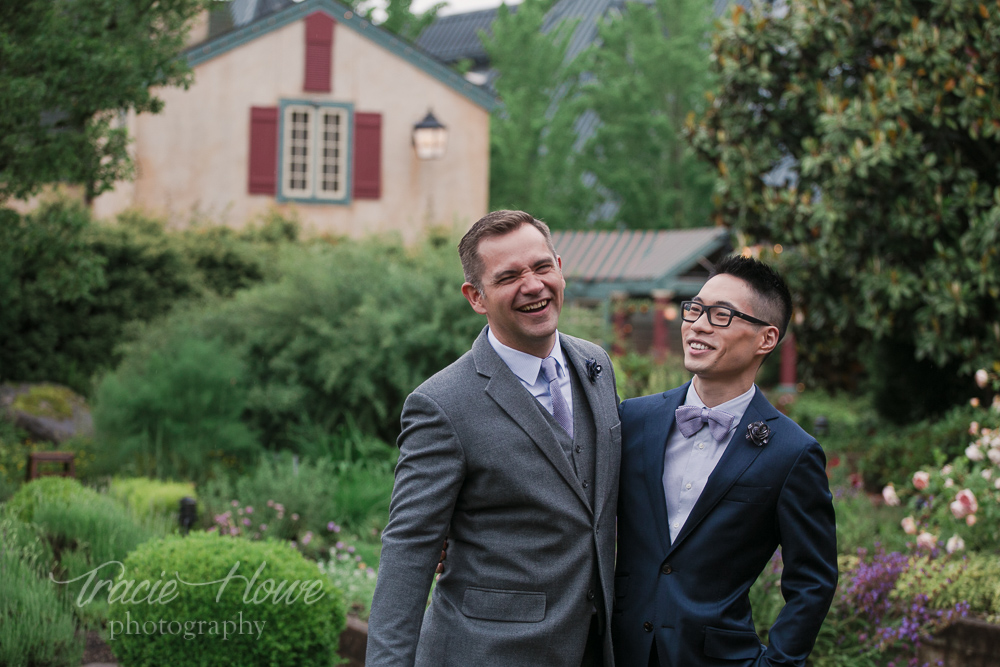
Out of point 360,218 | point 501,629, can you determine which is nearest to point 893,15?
point 501,629

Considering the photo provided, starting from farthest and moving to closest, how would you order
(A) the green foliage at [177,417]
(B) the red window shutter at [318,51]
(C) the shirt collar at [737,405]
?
1. (B) the red window shutter at [318,51]
2. (A) the green foliage at [177,417]
3. (C) the shirt collar at [737,405]

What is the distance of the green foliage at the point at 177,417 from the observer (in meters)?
7.86

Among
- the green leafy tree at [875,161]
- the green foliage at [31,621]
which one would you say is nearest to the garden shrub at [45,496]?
the green foliage at [31,621]

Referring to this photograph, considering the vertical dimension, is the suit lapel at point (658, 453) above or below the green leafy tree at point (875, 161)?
below

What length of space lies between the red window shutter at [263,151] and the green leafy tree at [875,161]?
786 cm

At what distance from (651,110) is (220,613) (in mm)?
23761

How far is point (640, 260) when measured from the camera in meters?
A: 17.9

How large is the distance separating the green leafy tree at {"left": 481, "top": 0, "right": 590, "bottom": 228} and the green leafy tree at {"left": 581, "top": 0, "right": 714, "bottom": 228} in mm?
1127

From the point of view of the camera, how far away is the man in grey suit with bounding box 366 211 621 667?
7.57 ft

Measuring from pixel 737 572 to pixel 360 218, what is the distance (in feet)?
45.4

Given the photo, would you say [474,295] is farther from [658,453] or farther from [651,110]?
[651,110]

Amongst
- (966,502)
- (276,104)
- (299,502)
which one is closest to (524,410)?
(966,502)

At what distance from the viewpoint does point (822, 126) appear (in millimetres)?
8805

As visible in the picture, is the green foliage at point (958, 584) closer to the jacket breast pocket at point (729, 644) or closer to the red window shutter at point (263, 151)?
the jacket breast pocket at point (729, 644)
